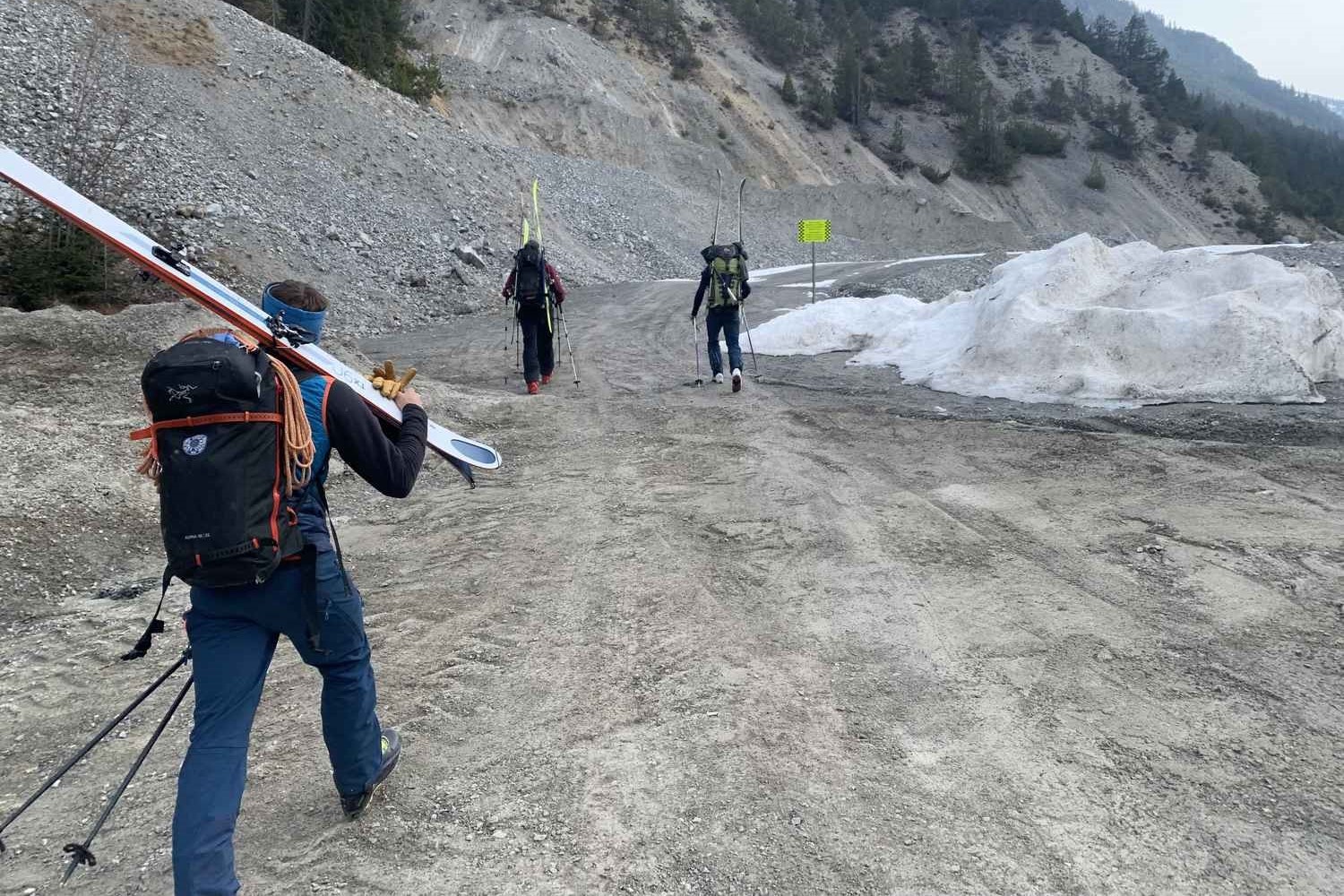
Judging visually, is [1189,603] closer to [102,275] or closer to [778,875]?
[778,875]

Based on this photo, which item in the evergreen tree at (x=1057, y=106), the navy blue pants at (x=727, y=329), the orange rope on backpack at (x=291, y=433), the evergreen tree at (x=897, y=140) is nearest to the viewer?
the orange rope on backpack at (x=291, y=433)

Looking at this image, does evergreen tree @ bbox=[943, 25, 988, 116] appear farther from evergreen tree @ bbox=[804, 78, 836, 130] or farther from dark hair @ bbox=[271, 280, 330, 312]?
dark hair @ bbox=[271, 280, 330, 312]

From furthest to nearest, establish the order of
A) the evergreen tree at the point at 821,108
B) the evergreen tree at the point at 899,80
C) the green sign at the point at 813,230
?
1. the evergreen tree at the point at 899,80
2. the evergreen tree at the point at 821,108
3. the green sign at the point at 813,230

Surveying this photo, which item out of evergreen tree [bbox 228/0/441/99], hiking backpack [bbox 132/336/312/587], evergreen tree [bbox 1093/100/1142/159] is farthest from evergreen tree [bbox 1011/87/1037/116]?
hiking backpack [bbox 132/336/312/587]

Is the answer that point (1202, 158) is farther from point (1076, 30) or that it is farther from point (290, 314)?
point (290, 314)

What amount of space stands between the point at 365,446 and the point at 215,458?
0.50 m

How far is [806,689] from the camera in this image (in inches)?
157

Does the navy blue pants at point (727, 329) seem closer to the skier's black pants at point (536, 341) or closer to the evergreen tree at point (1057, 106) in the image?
the skier's black pants at point (536, 341)

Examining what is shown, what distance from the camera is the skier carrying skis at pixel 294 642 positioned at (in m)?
2.40

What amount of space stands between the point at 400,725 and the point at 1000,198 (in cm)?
6214

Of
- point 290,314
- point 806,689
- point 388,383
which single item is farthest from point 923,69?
point 290,314

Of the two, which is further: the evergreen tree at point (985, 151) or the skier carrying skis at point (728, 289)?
the evergreen tree at point (985, 151)

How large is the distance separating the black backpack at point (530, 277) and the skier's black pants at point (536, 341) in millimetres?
113

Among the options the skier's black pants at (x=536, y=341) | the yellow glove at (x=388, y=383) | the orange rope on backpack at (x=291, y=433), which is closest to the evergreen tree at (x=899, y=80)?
the skier's black pants at (x=536, y=341)
